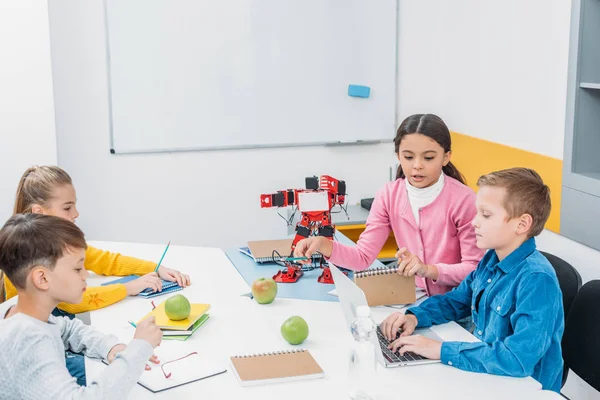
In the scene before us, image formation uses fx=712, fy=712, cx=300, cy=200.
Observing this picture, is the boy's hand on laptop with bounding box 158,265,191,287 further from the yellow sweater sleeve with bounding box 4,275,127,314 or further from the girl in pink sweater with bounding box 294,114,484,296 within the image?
the girl in pink sweater with bounding box 294,114,484,296

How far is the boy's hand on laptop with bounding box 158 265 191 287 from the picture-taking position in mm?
2441

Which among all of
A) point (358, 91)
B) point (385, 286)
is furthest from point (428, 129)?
point (358, 91)

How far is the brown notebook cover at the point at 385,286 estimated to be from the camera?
2172 millimetres

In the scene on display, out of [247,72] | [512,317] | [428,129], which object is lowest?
[512,317]

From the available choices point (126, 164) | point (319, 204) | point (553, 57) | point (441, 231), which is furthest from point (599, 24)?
point (126, 164)

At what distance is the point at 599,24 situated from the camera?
2.65 m

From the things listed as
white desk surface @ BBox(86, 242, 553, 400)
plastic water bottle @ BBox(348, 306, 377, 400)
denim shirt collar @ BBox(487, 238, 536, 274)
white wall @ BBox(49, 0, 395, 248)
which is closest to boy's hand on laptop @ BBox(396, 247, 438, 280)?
white desk surface @ BBox(86, 242, 553, 400)

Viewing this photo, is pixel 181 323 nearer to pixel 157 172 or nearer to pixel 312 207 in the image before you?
pixel 312 207

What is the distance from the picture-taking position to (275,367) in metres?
1.76

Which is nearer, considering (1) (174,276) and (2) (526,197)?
(2) (526,197)

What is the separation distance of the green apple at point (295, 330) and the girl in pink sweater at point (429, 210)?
457 millimetres

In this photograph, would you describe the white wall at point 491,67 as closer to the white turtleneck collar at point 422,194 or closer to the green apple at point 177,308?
the white turtleneck collar at point 422,194

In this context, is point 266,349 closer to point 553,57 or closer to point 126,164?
point 553,57

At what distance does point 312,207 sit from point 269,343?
614 mm
